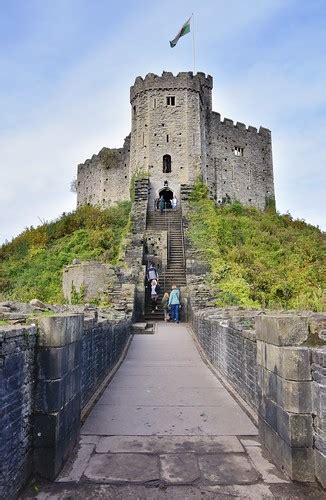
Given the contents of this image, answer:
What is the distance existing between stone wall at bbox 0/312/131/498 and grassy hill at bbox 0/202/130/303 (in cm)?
1336

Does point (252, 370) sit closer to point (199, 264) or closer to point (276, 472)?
Result: point (276, 472)

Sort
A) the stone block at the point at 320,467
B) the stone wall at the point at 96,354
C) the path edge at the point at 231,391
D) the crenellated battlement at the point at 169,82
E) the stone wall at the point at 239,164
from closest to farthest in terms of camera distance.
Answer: the stone block at the point at 320,467 → the path edge at the point at 231,391 → the stone wall at the point at 96,354 → the crenellated battlement at the point at 169,82 → the stone wall at the point at 239,164

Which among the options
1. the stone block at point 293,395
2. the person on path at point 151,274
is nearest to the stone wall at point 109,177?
the person on path at point 151,274

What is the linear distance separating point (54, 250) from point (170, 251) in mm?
7321

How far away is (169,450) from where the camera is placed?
4043 mm

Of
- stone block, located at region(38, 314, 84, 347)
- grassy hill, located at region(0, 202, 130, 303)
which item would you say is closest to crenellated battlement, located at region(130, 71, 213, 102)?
grassy hill, located at region(0, 202, 130, 303)

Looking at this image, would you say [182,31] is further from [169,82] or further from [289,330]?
[289,330]

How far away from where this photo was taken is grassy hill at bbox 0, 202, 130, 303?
18812 mm

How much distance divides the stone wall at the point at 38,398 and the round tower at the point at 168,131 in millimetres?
24282

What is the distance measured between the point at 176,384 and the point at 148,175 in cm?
2280

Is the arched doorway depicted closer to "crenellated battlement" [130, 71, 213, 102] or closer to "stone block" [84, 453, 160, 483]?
"crenellated battlement" [130, 71, 213, 102]

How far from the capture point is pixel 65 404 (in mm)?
3773

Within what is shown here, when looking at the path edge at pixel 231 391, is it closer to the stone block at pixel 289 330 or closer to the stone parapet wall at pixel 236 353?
the stone parapet wall at pixel 236 353

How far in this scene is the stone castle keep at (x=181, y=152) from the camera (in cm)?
2838
